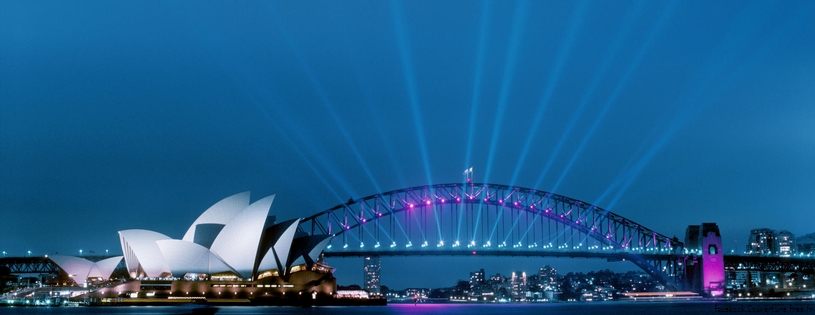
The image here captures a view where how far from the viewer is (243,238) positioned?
10794 centimetres

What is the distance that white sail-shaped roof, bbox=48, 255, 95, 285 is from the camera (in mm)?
134875

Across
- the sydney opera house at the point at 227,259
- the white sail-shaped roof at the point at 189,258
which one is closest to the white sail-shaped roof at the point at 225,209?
the sydney opera house at the point at 227,259

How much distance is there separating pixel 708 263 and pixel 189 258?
94.3 meters

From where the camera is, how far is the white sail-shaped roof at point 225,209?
365ft

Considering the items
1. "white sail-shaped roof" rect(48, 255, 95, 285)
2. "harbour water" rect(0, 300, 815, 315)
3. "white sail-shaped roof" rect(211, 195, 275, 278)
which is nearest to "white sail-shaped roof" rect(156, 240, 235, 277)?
"white sail-shaped roof" rect(211, 195, 275, 278)

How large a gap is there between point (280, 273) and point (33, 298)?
3740 centimetres

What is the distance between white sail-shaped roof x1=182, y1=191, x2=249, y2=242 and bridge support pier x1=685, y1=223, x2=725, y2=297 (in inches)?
3469

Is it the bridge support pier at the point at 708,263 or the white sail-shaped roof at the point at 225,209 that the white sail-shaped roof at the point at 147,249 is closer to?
the white sail-shaped roof at the point at 225,209

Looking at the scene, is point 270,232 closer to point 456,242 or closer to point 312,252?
point 312,252

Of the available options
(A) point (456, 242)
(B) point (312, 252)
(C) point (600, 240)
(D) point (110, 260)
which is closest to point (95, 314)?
(B) point (312, 252)

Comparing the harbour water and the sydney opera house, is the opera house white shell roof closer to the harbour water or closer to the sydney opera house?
the sydney opera house

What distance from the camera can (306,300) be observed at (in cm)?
11969

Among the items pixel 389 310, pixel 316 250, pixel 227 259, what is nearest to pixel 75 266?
pixel 227 259

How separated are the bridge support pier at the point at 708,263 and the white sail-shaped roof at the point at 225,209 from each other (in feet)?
289
